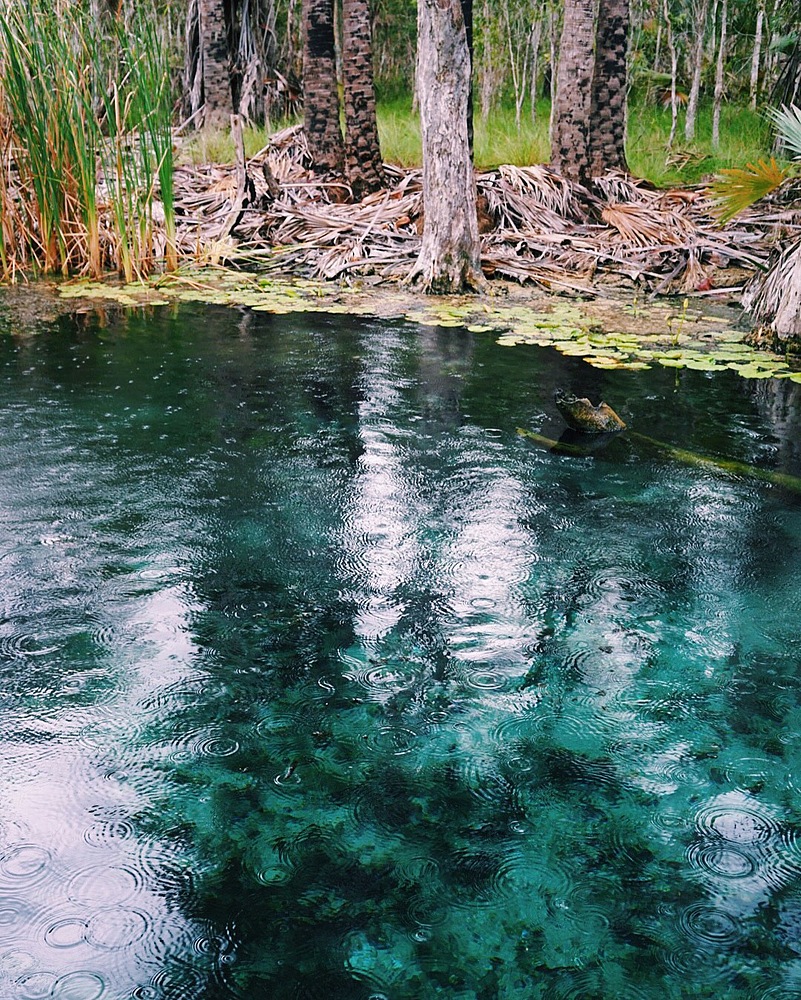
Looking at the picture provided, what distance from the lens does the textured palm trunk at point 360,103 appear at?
31.2 feet

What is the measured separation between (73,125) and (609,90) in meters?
5.65

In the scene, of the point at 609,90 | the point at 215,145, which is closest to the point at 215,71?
the point at 215,145

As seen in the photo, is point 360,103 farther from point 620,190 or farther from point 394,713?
point 394,713

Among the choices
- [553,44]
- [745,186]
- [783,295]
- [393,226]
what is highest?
[553,44]

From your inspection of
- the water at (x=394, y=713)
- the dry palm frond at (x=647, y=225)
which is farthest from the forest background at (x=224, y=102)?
the water at (x=394, y=713)

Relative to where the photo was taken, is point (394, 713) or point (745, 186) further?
point (745, 186)

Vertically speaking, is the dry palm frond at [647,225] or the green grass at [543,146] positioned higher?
the green grass at [543,146]

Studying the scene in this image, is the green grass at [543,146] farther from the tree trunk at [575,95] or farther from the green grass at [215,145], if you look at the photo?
the tree trunk at [575,95]

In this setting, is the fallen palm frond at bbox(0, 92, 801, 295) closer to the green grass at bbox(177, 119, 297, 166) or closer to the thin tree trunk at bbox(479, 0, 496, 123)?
the green grass at bbox(177, 119, 297, 166)

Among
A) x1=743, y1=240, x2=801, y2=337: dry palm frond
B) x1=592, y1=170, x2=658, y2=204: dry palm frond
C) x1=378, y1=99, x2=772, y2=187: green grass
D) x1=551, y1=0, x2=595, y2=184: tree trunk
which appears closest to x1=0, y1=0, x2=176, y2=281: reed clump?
x1=551, y1=0, x2=595, y2=184: tree trunk

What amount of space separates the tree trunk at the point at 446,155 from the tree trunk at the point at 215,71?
7.12 meters

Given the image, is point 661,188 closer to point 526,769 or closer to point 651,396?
point 651,396

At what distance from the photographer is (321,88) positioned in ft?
33.3

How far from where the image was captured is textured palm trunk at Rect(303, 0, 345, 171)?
996 cm
